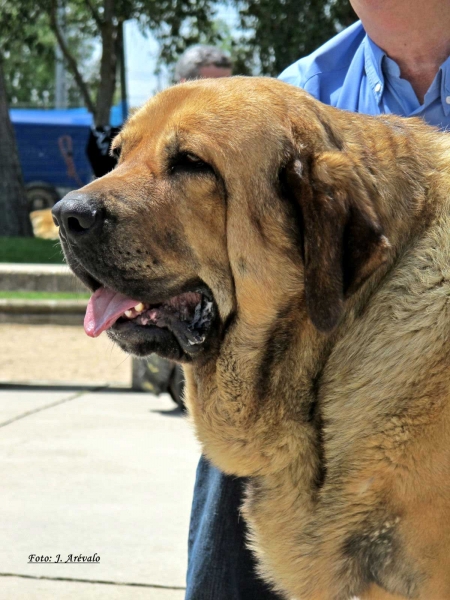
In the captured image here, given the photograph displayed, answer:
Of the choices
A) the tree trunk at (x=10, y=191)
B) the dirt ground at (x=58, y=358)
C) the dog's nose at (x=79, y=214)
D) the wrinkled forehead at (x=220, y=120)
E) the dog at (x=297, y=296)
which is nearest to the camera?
the dog at (x=297, y=296)

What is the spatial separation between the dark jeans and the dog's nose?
1020mm

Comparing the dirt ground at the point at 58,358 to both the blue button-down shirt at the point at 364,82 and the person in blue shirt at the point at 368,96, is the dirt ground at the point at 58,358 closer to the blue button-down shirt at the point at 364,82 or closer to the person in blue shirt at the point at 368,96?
the person in blue shirt at the point at 368,96

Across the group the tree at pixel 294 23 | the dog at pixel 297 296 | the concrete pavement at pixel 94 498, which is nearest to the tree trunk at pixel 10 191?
the tree at pixel 294 23

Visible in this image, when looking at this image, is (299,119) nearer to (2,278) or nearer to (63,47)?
(2,278)

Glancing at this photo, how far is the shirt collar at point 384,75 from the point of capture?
2867 mm

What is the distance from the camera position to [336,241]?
2.35m

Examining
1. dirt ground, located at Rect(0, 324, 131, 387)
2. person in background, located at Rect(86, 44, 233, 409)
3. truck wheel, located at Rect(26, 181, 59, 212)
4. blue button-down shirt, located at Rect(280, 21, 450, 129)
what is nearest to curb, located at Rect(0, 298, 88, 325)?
dirt ground, located at Rect(0, 324, 131, 387)

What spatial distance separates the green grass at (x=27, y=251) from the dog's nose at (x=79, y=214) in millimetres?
8811

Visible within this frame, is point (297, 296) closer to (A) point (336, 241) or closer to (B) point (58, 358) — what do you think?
(A) point (336, 241)

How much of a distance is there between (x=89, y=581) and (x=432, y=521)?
6.03ft

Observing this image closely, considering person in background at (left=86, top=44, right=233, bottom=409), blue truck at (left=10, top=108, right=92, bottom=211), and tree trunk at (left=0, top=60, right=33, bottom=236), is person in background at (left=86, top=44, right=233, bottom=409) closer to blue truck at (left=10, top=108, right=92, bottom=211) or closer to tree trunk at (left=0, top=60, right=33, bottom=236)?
tree trunk at (left=0, top=60, right=33, bottom=236)

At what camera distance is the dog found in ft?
7.49

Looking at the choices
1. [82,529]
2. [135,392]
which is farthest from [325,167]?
[135,392]

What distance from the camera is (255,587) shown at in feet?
10.00
